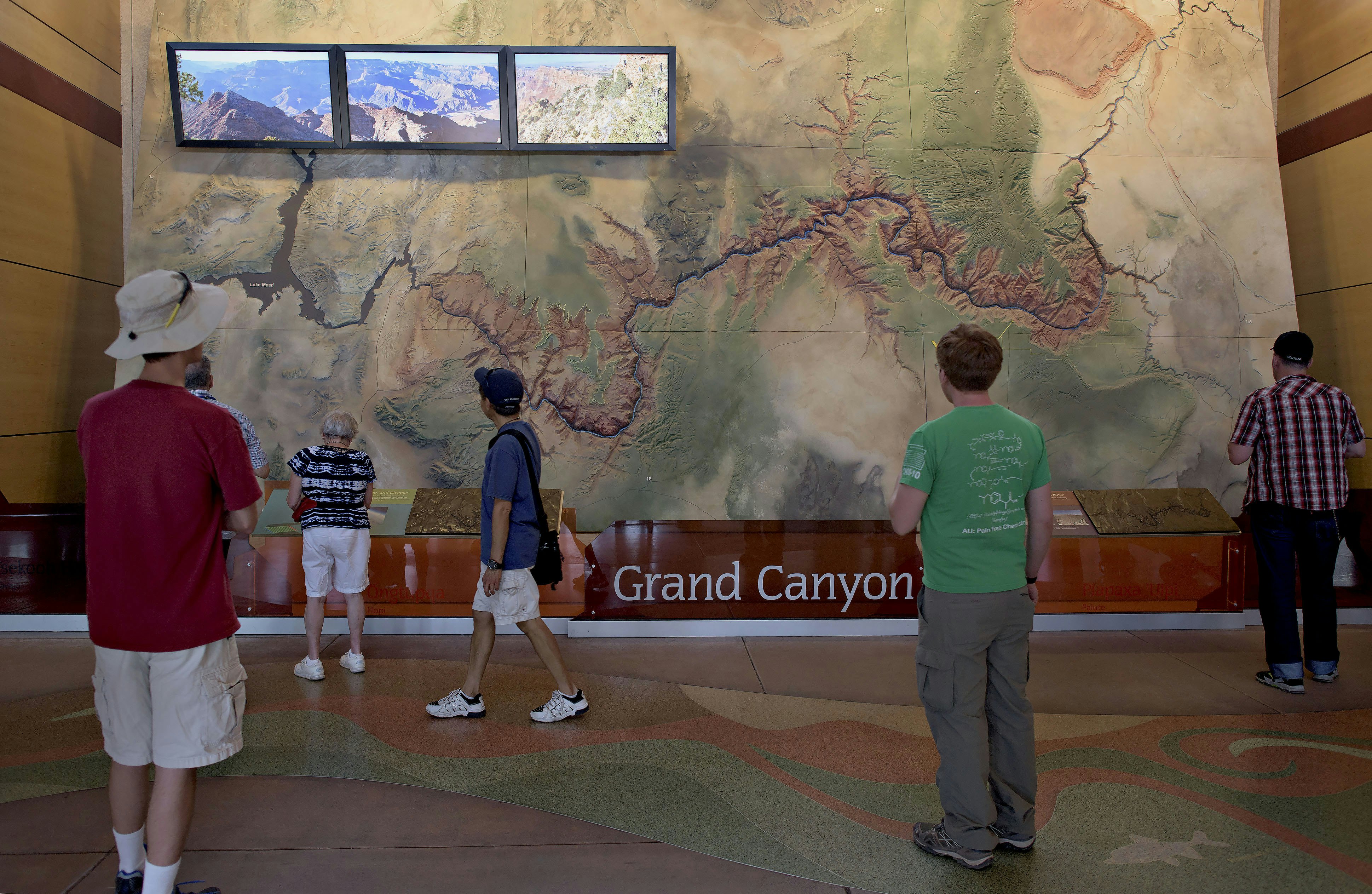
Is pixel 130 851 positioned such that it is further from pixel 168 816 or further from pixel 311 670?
pixel 311 670

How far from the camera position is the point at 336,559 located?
443cm

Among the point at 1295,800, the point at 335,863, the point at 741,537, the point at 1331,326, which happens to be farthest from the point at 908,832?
the point at 1331,326

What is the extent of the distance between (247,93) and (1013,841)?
6341 millimetres

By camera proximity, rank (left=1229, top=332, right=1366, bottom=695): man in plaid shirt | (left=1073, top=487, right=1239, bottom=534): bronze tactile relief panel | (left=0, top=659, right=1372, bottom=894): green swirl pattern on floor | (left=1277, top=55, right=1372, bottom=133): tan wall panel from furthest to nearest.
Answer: (left=1277, top=55, right=1372, bottom=133): tan wall panel → (left=1073, top=487, right=1239, bottom=534): bronze tactile relief panel → (left=1229, top=332, right=1366, bottom=695): man in plaid shirt → (left=0, top=659, right=1372, bottom=894): green swirl pattern on floor

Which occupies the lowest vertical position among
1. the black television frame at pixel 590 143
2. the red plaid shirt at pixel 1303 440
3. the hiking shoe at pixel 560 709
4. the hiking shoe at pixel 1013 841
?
the hiking shoe at pixel 1013 841

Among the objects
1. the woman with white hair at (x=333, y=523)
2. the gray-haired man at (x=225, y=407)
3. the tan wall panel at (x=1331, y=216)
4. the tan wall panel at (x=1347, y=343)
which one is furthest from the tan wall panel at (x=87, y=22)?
the tan wall panel at (x=1347, y=343)

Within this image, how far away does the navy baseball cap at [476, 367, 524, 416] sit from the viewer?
3604 millimetres

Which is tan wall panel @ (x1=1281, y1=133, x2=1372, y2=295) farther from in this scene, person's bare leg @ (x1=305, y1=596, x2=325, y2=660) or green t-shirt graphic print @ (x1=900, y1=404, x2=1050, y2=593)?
person's bare leg @ (x1=305, y1=596, x2=325, y2=660)

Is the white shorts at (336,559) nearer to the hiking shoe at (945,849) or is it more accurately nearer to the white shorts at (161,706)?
the white shorts at (161,706)

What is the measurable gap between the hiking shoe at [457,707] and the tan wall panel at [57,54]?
534 cm

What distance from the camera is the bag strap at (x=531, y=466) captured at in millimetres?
3625

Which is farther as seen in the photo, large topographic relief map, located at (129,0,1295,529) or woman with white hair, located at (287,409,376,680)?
large topographic relief map, located at (129,0,1295,529)

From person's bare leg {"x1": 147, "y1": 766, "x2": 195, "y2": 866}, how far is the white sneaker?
88.6 inches

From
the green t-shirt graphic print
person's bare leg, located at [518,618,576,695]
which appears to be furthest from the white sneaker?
the green t-shirt graphic print
